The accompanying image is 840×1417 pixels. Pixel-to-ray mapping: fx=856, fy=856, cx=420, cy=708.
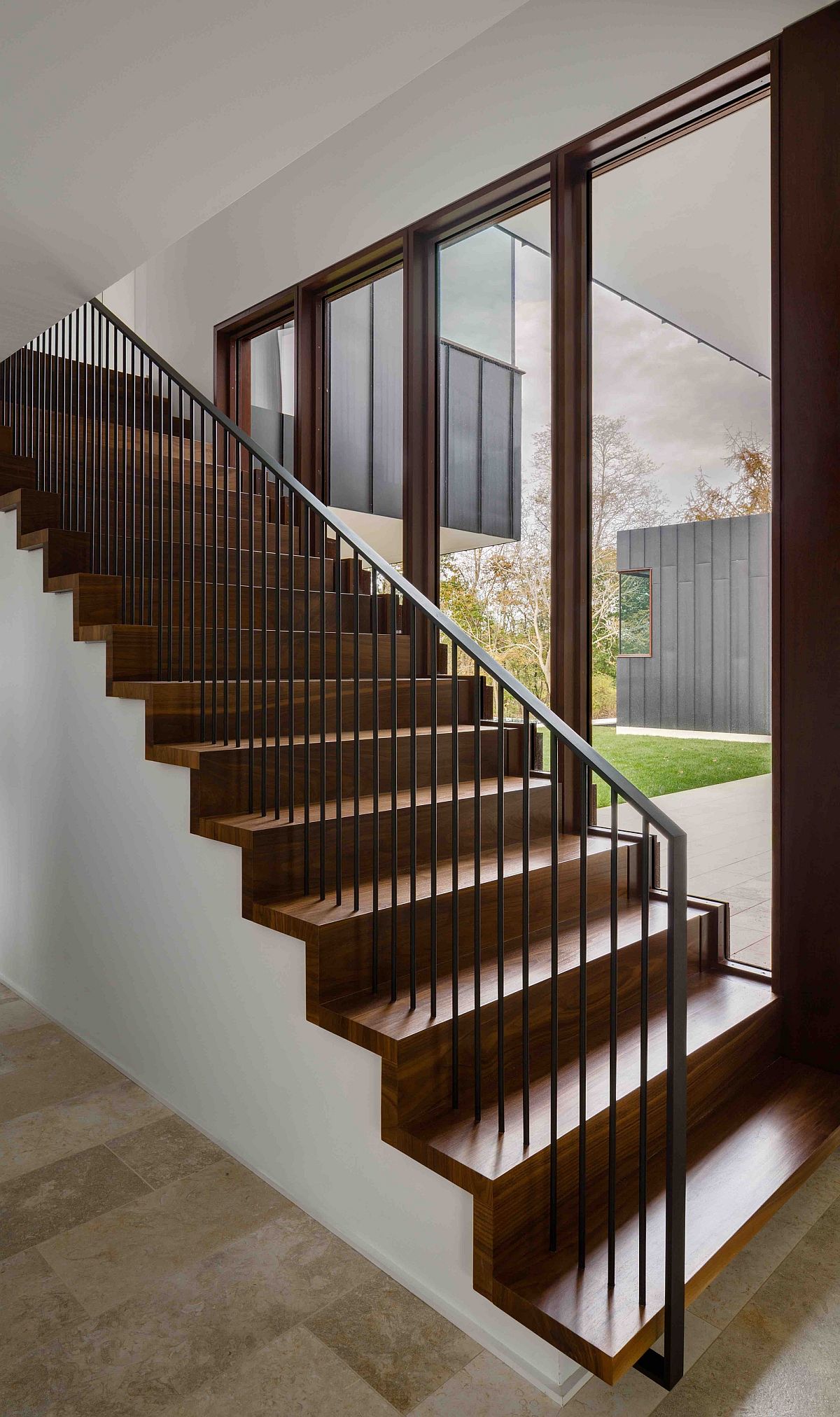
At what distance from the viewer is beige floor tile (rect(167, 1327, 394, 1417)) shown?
5.55 feet

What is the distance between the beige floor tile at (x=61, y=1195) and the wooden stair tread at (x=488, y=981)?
89 cm

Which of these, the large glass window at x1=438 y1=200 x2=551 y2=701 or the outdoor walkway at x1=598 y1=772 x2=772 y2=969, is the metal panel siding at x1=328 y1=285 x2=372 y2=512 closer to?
the large glass window at x1=438 y1=200 x2=551 y2=701

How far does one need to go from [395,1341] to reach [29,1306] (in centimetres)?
86

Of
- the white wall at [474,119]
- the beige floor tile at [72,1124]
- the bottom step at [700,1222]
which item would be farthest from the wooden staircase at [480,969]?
the white wall at [474,119]

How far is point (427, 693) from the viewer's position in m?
3.42

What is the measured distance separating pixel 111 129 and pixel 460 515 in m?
2.29

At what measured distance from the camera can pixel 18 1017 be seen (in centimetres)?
360

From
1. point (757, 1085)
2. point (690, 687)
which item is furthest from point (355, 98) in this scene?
point (757, 1085)

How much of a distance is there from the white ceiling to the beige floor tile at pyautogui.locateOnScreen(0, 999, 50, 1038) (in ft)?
9.44

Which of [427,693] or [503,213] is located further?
[503,213]

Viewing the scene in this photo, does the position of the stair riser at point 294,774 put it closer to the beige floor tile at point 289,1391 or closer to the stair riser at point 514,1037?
the stair riser at point 514,1037

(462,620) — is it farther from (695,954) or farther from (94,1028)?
(94,1028)

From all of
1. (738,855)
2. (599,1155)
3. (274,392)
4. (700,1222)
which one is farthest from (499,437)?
(700,1222)

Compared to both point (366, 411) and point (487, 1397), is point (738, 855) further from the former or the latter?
point (366, 411)
